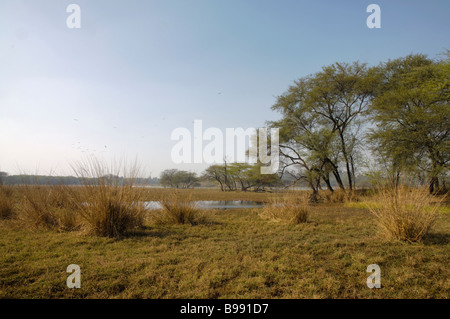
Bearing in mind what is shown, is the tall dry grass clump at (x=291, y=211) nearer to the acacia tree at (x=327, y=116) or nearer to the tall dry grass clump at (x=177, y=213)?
the tall dry grass clump at (x=177, y=213)

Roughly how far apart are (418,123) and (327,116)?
6.39 metres

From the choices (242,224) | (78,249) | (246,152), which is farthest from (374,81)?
(78,249)

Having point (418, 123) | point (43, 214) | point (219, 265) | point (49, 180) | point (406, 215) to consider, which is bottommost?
point (219, 265)

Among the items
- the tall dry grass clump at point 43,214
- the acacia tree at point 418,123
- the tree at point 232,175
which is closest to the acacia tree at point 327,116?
the acacia tree at point 418,123

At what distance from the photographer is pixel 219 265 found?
375 centimetres

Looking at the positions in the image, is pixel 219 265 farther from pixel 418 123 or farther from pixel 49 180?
pixel 418 123

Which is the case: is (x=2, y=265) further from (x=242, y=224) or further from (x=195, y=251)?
(x=242, y=224)

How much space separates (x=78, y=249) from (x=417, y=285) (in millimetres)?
5435

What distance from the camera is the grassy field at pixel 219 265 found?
289 centimetres

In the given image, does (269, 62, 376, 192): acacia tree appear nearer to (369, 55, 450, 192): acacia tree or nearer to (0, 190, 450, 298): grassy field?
(369, 55, 450, 192): acacia tree

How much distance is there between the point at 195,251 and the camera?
180 inches

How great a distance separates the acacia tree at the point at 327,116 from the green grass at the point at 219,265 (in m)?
13.2

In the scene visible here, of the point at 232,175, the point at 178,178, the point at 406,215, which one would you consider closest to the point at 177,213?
the point at 406,215

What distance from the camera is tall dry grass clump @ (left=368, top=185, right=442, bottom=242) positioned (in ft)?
17.0
